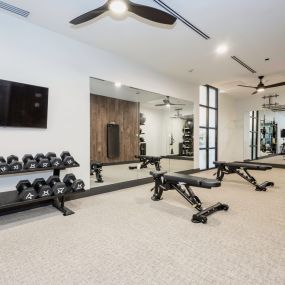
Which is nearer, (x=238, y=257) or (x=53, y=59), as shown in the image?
(x=238, y=257)

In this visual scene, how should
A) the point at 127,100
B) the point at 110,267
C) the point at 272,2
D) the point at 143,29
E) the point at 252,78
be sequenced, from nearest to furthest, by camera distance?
1. the point at 110,267
2. the point at 272,2
3. the point at 143,29
4. the point at 127,100
5. the point at 252,78

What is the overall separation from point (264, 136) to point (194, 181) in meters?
10.8

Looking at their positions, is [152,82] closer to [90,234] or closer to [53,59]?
[53,59]

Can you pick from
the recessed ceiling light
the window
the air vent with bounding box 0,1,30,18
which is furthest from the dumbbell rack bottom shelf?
the window

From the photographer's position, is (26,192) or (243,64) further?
(243,64)

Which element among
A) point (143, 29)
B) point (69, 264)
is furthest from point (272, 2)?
point (69, 264)

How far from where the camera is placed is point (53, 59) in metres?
3.78

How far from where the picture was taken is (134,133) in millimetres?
5602

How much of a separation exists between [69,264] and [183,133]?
5415 mm

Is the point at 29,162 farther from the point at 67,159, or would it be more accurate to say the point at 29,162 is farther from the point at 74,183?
the point at 74,183

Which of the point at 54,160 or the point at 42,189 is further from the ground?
the point at 54,160

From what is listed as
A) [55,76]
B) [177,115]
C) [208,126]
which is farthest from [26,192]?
[208,126]

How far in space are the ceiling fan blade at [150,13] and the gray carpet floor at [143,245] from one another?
2.62 m

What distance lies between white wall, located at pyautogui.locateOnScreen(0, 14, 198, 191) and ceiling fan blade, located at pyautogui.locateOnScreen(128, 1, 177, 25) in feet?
6.64
